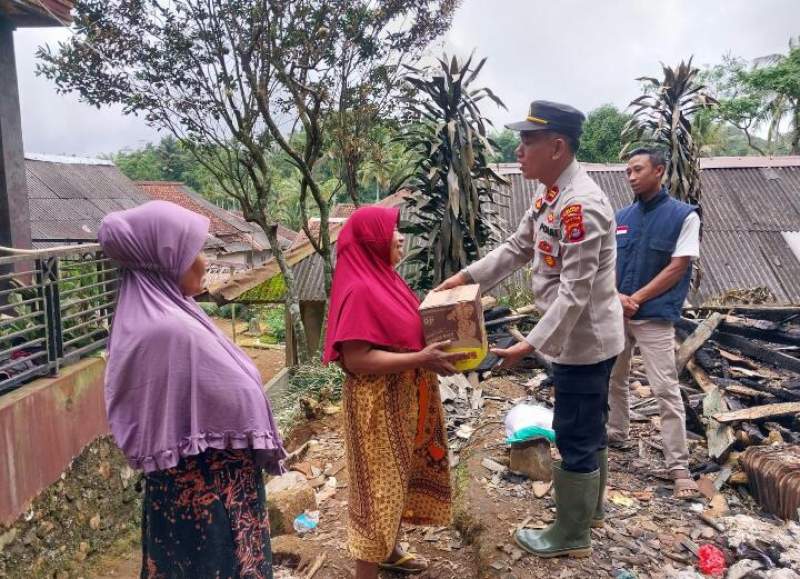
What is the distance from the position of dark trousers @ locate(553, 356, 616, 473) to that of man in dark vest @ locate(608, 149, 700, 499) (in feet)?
3.48

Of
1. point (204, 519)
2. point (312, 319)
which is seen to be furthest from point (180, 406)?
point (312, 319)

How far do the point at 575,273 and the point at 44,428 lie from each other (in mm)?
3693

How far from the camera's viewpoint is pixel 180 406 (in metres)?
1.80

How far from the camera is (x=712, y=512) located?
3.28m

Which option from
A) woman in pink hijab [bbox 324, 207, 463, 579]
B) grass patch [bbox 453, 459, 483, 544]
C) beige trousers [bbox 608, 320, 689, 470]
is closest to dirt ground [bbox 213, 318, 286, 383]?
grass patch [bbox 453, 459, 483, 544]

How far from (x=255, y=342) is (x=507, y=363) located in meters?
18.5

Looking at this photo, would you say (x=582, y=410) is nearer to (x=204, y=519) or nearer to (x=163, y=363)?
(x=204, y=519)

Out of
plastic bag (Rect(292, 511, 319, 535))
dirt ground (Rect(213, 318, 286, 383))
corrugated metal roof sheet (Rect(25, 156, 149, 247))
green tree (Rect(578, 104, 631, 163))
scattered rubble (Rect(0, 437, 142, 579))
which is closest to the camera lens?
scattered rubble (Rect(0, 437, 142, 579))

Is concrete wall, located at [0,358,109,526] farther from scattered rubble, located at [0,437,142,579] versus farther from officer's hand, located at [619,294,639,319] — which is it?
officer's hand, located at [619,294,639,319]

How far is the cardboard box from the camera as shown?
7.86 feet

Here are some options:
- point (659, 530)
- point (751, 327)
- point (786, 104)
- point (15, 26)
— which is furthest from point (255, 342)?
point (786, 104)

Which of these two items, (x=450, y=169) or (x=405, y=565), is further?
(x=450, y=169)

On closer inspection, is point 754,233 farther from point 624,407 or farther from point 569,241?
point 569,241

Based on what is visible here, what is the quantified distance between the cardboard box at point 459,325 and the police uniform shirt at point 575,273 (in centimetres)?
28
